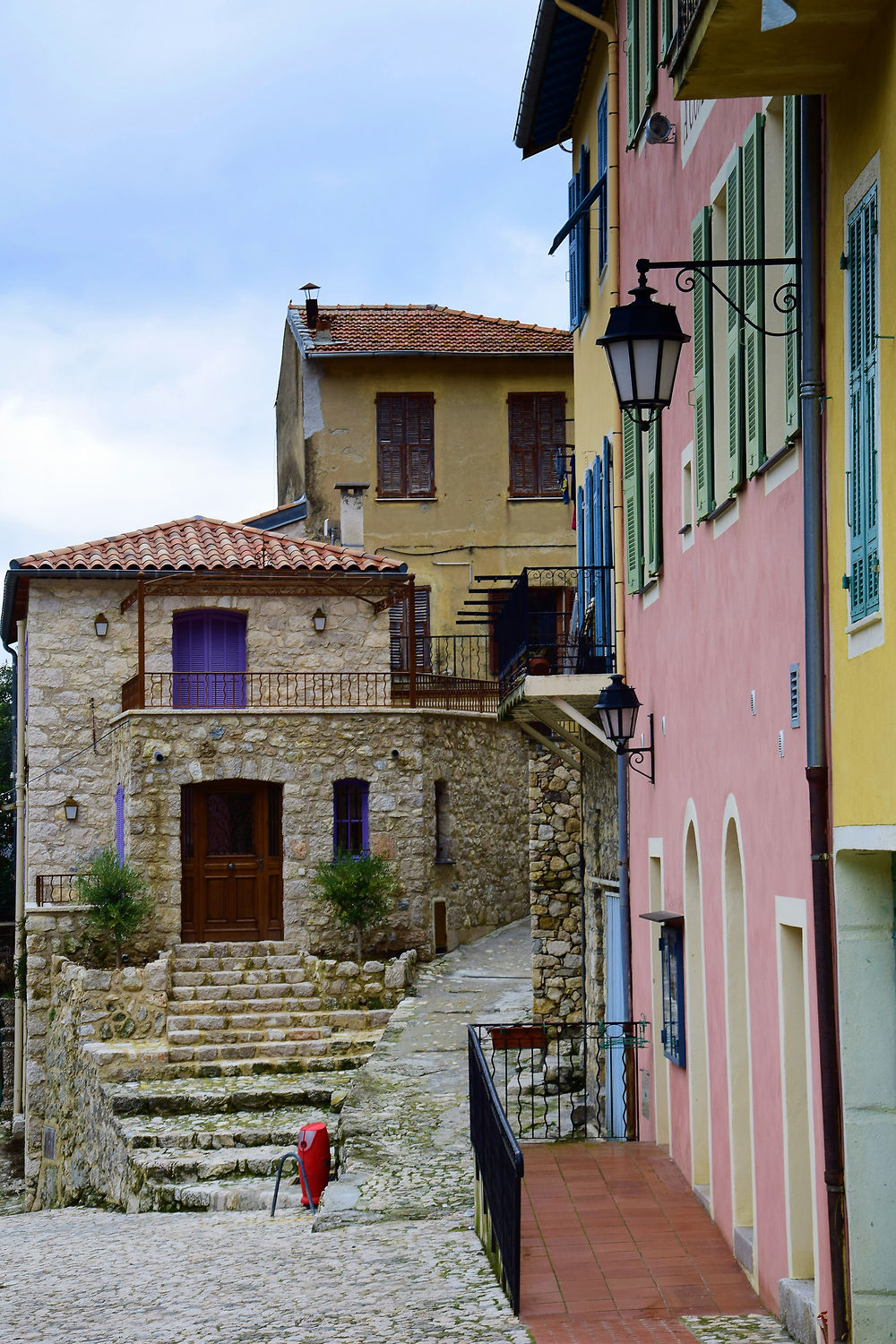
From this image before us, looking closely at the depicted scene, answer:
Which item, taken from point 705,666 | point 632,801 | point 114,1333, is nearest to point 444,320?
point 632,801

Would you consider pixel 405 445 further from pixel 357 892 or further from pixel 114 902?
pixel 114 902

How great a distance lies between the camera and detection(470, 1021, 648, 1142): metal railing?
11523mm

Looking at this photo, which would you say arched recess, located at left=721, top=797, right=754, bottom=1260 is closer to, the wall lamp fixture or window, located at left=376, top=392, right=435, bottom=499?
the wall lamp fixture

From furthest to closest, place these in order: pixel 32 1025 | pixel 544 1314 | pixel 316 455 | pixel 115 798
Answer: pixel 316 455, pixel 115 798, pixel 32 1025, pixel 544 1314

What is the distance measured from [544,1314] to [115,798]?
1742 centimetres

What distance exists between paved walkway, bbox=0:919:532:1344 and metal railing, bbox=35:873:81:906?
6991 mm

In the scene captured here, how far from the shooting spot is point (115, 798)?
2388 cm

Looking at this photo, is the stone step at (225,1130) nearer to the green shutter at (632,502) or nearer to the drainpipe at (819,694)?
the green shutter at (632,502)

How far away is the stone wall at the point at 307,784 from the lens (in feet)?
73.2

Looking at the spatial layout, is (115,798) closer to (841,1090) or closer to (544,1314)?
(544,1314)

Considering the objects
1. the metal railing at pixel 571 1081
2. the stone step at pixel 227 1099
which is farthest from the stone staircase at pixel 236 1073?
the metal railing at pixel 571 1081

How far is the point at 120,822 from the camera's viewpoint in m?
23.4

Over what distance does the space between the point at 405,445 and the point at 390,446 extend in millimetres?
297

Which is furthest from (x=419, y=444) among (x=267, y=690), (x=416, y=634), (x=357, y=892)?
(x=357, y=892)
